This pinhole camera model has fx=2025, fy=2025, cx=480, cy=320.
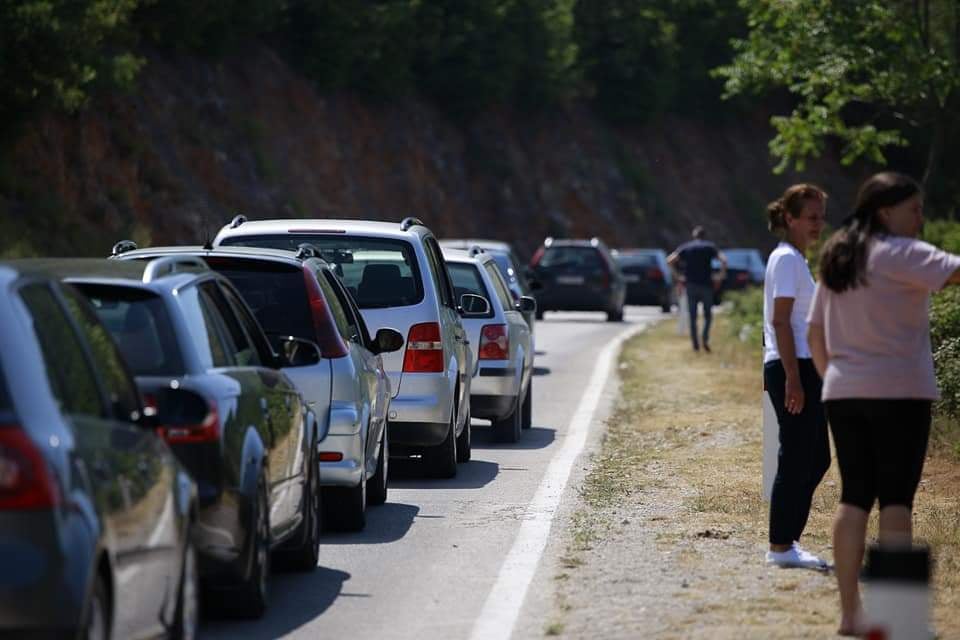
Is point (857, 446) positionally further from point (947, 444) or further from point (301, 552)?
point (947, 444)

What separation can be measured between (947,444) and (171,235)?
1012 inches

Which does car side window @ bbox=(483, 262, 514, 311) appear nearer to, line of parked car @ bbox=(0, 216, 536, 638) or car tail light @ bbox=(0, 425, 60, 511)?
line of parked car @ bbox=(0, 216, 536, 638)

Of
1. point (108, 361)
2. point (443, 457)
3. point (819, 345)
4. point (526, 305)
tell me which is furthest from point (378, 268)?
point (108, 361)

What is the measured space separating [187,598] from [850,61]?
68.2 ft

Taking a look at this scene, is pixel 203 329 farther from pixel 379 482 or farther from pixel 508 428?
pixel 508 428

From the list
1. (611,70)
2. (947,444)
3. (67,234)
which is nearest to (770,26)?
(67,234)

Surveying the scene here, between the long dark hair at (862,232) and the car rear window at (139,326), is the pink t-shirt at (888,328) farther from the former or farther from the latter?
the car rear window at (139,326)

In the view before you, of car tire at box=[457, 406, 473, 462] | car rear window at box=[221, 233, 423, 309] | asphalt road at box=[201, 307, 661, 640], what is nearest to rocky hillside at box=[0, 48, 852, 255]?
car tire at box=[457, 406, 473, 462]

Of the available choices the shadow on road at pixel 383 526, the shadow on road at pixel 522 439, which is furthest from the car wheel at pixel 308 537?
the shadow on road at pixel 522 439

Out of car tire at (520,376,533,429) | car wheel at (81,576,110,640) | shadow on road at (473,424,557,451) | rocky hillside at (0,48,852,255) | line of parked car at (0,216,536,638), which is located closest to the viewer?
line of parked car at (0,216,536,638)

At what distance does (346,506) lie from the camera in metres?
10.8

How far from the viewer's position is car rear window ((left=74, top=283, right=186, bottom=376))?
7.50 m

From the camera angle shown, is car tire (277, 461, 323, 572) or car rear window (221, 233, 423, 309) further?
car rear window (221, 233, 423, 309)

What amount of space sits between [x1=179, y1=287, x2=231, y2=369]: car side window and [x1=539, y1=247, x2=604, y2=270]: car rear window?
33467mm
